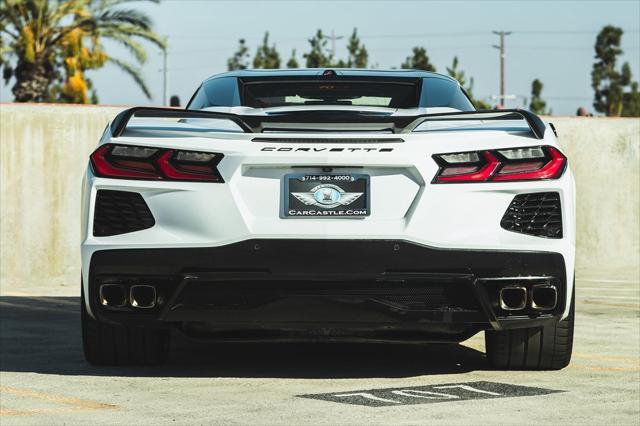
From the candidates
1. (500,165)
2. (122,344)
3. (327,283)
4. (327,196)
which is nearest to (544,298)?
(500,165)

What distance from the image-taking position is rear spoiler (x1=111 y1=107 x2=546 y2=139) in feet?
19.5

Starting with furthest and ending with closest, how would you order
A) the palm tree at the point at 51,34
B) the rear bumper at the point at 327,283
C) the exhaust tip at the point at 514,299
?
1. the palm tree at the point at 51,34
2. the exhaust tip at the point at 514,299
3. the rear bumper at the point at 327,283

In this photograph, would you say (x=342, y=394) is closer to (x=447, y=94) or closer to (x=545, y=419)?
(x=545, y=419)

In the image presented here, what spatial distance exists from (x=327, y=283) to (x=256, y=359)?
159 cm

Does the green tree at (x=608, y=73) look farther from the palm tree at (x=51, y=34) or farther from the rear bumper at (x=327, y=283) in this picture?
the rear bumper at (x=327, y=283)

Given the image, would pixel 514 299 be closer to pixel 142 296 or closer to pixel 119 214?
pixel 142 296

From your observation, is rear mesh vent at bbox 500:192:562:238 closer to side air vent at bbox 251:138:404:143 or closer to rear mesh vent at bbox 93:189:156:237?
side air vent at bbox 251:138:404:143

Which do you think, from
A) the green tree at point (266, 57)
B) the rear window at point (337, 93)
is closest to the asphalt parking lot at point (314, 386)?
the rear window at point (337, 93)

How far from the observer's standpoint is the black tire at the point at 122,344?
A: 21.6 feet

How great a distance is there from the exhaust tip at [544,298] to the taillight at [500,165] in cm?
51

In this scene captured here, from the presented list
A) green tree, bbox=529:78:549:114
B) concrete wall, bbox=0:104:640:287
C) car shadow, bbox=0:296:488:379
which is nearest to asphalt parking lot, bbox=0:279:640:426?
car shadow, bbox=0:296:488:379

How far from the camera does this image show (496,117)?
6.07 meters

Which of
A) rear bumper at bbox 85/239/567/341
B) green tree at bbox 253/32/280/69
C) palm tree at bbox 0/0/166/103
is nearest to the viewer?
rear bumper at bbox 85/239/567/341

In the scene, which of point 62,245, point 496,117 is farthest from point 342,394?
point 62,245
